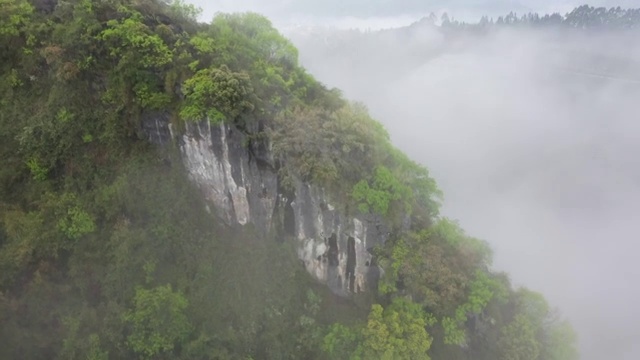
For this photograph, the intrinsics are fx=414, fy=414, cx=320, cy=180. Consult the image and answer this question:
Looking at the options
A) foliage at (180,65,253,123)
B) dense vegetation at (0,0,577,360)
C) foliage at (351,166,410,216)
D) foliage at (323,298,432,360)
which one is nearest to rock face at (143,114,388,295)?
dense vegetation at (0,0,577,360)

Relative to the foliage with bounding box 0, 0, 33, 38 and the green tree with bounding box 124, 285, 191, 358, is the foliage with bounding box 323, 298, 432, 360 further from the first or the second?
the foliage with bounding box 0, 0, 33, 38

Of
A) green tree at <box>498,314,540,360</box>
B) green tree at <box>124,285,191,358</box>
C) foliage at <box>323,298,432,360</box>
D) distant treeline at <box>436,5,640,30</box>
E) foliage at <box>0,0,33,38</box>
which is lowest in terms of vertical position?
green tree at <box>124,285,191,358</box>

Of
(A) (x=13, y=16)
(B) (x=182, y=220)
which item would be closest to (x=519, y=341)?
(B) (x=182, y=220)

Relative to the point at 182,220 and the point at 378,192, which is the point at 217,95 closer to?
the point at 182,220

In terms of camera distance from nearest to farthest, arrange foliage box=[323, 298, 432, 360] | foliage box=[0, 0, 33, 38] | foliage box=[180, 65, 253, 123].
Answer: foliage box=[180, 65, 253, 123] < foliage box=[323, 298, 432, 360] < foliage box=[0, 0, 33, 38]

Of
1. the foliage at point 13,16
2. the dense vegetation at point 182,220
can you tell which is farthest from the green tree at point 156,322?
the foliage at point 13,16

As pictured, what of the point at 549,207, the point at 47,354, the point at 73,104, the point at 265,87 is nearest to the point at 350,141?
the point at 265,87
